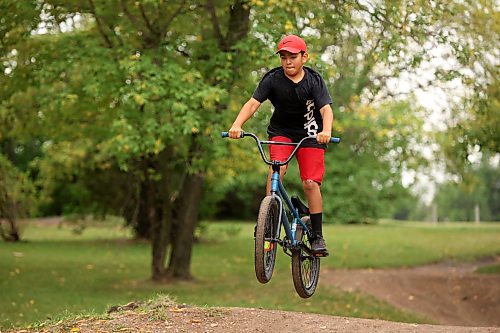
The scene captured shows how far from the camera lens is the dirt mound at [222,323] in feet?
24.3

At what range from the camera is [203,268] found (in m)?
19.8

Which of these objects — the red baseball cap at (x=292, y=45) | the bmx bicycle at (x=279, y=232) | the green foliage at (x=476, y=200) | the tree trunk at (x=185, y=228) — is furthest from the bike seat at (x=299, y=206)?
the green foliage at (x=476, y=200)

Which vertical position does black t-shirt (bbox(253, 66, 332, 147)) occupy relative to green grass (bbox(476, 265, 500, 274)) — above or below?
above

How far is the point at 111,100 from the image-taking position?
14.7m

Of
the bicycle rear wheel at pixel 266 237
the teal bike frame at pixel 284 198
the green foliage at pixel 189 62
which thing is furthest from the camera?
the green foliage at pixel 189 62

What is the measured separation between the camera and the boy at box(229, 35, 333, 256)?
712cm

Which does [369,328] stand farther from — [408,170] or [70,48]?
[408,170]

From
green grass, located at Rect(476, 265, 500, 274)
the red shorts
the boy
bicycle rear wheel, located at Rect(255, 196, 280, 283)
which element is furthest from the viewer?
green grass, located at Rect(476, 265, 500, 274)

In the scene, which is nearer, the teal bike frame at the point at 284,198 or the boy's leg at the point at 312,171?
the teal bike frame at the point at 284,198

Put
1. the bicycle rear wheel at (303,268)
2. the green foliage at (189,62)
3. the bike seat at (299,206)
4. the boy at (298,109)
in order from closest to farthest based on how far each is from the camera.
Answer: the boy at (298,109) → the bicycle rear wheel at (303,268) → the bike seat at (299,206) → the green foliage at (189,62)

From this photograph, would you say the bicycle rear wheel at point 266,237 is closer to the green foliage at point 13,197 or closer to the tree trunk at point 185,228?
the tree trunk at point 185,228

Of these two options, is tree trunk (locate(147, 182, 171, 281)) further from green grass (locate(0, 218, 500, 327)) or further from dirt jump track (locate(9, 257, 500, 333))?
dirt jump track (locate(9, 257, 500, 333))

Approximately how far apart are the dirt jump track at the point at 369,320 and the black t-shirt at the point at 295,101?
1818mm

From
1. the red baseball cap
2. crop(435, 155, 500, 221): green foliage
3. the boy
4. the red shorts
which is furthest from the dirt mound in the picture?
crop(435, 155, 500, 221): green foliage
